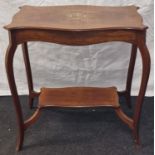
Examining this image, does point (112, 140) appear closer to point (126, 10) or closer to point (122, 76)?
point (122, 76)

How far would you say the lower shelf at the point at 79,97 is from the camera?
4.17 ft

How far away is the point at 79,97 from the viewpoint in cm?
133

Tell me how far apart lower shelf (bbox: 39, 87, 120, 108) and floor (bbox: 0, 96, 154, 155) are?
0.15 meters

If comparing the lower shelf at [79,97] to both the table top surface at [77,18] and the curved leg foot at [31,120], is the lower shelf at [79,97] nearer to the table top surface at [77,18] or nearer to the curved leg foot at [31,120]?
the curved leg foot at [31,120]

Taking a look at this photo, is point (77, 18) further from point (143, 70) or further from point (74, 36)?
point (143, 70)

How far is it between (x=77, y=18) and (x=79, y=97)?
40 centimetres

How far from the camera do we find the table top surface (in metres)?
0.98

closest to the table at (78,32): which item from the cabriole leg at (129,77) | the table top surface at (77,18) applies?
the table top surface at (77,18)

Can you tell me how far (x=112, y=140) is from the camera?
4.24ft

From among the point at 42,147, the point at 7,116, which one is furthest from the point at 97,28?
the point at 7,116

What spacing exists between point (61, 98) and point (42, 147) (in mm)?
231

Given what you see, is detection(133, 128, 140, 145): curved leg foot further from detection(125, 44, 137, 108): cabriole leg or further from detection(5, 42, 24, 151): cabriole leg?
detection(5, 42, 24, 151): cabriole leg

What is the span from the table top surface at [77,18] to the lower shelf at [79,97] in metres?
0.38

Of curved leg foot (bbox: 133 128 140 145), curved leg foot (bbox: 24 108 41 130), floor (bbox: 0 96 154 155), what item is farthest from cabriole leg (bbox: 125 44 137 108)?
curved leg foot (bbox: 24 108 41 130)
